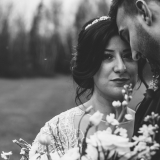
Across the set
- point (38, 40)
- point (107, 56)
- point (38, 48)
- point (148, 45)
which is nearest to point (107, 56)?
point (107, 56)

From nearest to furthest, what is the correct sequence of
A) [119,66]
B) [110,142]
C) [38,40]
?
[110,142], [119,66], [38,40]

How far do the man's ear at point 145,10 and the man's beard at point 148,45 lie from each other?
52mm

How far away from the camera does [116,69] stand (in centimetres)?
252

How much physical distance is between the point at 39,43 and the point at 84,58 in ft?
38.9

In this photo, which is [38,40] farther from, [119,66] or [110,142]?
[110,142]

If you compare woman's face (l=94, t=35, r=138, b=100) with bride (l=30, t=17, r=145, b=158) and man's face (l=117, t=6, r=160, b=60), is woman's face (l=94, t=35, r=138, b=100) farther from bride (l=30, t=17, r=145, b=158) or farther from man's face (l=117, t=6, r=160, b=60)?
man's face (l=117, t=6, r=160, b=60)

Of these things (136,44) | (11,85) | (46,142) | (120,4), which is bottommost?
(46,142)

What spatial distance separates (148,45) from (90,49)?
1.08 meters

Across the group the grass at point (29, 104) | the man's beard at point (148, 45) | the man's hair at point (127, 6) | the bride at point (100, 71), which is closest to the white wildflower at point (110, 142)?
the man's beard at point (148, 45)

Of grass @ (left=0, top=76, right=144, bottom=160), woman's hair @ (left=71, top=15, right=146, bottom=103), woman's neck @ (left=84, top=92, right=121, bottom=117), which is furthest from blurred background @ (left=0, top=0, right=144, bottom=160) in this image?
woman's neck @ (left=84, top=92, right=121, bottom=117)

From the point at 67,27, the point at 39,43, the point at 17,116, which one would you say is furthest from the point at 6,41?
the point at 17,116

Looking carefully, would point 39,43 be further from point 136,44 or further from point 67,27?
point 136,44

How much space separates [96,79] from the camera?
2.75m

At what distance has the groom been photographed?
166cm
